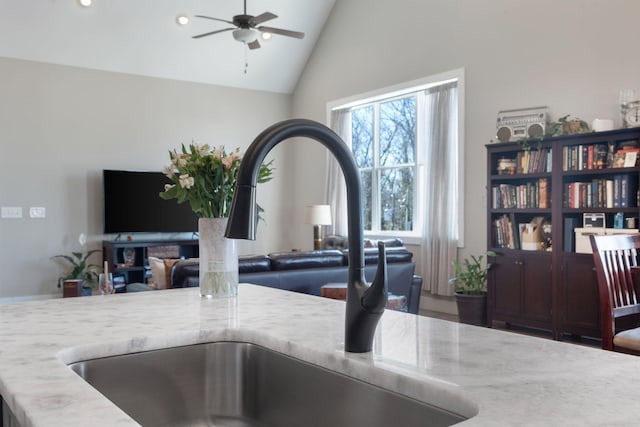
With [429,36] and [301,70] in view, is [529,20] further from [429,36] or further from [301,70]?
[301,70]

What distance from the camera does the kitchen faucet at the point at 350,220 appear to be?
35.4 inches

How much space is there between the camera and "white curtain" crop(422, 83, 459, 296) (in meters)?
6.42

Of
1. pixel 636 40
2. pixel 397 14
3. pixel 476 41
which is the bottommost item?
pixel 636 40

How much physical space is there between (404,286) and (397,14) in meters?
3.66

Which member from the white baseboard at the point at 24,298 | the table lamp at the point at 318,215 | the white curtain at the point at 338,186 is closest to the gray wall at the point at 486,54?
the white curtain at the point at 338,186

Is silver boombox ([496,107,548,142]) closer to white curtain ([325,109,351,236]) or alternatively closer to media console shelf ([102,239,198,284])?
white curtain ([325,109,351,236])

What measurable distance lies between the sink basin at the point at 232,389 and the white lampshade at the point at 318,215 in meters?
6.30

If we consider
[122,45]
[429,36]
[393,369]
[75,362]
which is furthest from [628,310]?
[122,45]

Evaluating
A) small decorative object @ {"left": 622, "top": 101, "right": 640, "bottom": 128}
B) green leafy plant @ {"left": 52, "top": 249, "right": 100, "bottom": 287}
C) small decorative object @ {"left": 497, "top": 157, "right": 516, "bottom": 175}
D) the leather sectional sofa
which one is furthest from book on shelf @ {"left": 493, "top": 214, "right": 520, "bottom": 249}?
green leafy plant @ {"left": 52, "top": 249, "right": 100, "bottom": 287}

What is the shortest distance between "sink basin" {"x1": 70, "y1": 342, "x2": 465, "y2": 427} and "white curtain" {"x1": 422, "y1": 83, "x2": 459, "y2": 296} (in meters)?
5.46

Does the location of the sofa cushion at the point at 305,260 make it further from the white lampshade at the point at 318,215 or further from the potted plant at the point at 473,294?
the white lampshade at the point at 318,215

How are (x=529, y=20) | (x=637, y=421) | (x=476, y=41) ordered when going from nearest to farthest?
(x=637, y=421), (x=529, y=20), (x=476, y=41)

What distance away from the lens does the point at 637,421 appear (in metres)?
0.69

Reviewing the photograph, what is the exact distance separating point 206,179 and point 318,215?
19.2ft
